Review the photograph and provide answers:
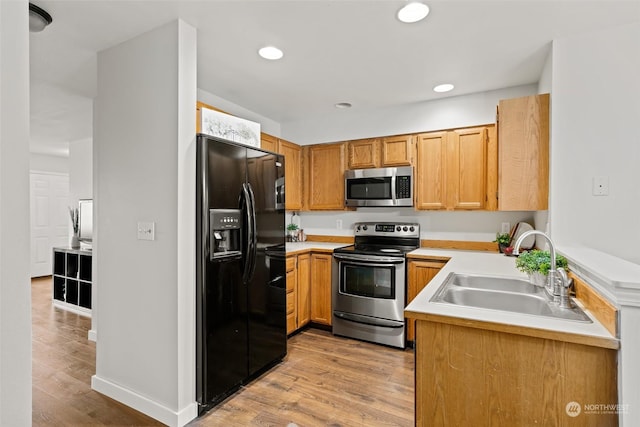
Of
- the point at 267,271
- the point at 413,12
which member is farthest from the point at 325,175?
the point at 413,12

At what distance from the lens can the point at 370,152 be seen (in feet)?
12.0

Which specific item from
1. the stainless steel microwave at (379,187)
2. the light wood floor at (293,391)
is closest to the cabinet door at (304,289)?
the light wood floor at (293,391)

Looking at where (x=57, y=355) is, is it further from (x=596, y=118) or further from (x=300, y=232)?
(x=596, y=118)

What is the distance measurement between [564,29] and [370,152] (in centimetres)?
192

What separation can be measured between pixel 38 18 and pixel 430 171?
10.3 feet

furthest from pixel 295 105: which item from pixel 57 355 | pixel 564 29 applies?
pixel 57 355

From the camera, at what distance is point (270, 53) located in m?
2.39

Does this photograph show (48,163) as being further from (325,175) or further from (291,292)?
(291,292)

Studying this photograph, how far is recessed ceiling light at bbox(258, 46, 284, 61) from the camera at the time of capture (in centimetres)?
232

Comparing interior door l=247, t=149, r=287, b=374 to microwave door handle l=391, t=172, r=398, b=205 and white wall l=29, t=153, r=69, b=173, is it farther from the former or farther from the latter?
white wall l=29, t=153, r=69, b=173

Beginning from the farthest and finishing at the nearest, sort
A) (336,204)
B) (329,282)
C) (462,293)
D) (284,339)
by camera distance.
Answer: (336,204) < (329,282) < (284,339) < (462,293)

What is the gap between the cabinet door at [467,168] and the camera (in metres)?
3.13

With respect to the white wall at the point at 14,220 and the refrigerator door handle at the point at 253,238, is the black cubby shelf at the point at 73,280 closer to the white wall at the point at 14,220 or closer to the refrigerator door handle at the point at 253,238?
the refrigerator door handle at the point at 253,238

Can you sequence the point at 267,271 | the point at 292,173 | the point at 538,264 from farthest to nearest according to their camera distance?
the point at 292,173 < the point at 267,271 < the point at 538,264
